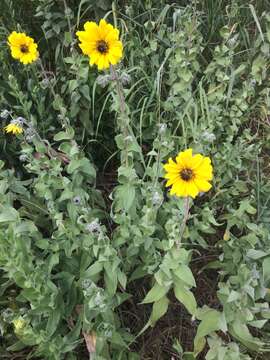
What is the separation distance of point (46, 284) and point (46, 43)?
5.25 feet

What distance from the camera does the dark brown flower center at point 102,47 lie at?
1.37m

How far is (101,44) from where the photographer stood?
138 cm

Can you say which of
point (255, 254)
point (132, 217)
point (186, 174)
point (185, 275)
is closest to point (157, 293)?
point (185, 275)

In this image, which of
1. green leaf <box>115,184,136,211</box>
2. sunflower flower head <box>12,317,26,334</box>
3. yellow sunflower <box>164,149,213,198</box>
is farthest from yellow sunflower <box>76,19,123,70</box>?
sunflower flower head <box>12,317,26,334</box>

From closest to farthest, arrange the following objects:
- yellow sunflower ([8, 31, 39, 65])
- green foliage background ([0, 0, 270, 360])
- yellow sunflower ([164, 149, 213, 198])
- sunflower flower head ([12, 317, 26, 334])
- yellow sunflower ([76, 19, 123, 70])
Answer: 1. yellow sunflower ([164, 149, 213, 198])
2. yellow sunflower ([76, 19, 123, 70])
3. sunflower flower head ([12, 317, 26, 334])
4. green foliage background ([0, 0, 270, 360])
5. yellow sunflower ([8, 31, 39, 65])

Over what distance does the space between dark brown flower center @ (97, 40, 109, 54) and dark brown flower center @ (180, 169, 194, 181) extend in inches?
17.9

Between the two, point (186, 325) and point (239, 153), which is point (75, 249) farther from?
point (239, 153)

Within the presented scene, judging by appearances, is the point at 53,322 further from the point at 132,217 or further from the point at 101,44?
the point at 101,44

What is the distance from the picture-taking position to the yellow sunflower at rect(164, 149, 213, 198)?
4.03 ft

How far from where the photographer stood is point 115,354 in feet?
5.92

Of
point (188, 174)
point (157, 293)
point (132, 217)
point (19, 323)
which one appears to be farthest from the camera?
→ point (132, 217)

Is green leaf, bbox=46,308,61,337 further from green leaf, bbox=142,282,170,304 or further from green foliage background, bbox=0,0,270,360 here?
green leaf, bbox=142,282,170,304

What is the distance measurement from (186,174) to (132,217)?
570 millimetres

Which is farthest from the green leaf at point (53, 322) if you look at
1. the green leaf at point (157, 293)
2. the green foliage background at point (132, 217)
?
the green leaf at point (157, 293)
